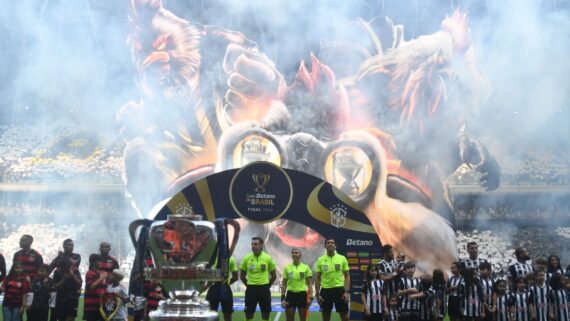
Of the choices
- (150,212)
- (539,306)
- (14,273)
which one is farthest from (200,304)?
(150,212)

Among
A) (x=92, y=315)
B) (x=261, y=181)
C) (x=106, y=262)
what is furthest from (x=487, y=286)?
(x=92, y=315)

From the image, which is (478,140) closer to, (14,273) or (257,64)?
(257,64)

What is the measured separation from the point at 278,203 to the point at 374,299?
1779 millimetres

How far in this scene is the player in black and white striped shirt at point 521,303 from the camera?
300 inches

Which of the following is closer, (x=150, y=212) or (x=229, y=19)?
(x=150, y=212)

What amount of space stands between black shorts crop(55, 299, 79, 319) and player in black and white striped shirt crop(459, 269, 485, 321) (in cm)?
459

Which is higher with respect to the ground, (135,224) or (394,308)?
(135,224)

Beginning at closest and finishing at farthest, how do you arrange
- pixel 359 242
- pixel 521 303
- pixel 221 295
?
pixel 521 303
pixel 221 295
pixel 359 242

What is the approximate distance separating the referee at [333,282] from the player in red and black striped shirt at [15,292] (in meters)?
3.36

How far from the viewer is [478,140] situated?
19094 millimetres

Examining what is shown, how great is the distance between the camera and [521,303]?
302 inches

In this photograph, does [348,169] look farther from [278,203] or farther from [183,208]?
[183,208]

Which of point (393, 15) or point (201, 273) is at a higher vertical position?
point (393, 15)

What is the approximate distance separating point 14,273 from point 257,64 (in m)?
12.0
